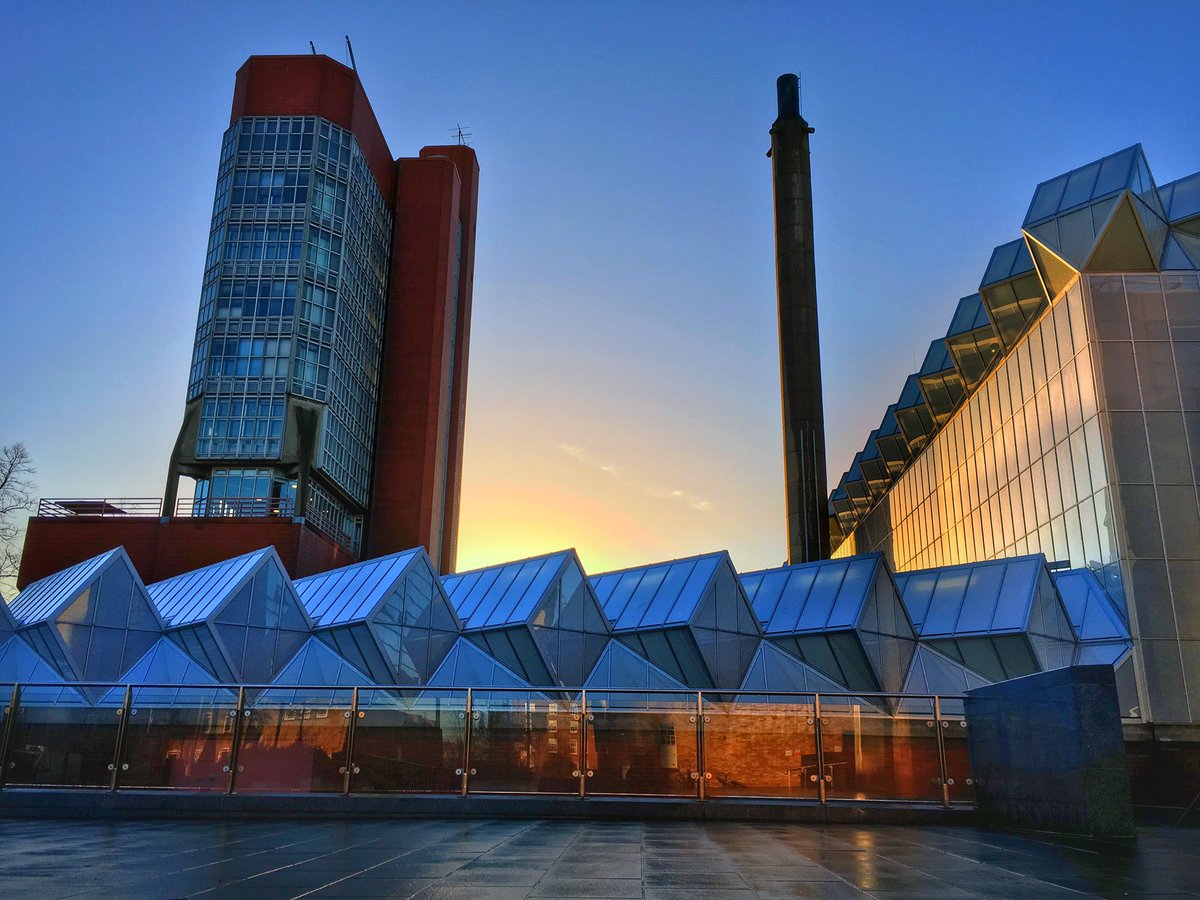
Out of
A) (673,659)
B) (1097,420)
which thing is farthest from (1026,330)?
(673,659)

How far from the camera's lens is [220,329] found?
234 feet

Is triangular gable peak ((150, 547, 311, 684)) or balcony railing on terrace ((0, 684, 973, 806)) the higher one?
triangular gable peak ((150, 547, 311, 684))

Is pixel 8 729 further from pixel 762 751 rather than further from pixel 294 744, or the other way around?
pixel 762 751

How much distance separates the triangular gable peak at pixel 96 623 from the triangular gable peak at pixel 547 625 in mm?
12208

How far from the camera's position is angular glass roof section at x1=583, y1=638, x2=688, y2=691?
106 feet

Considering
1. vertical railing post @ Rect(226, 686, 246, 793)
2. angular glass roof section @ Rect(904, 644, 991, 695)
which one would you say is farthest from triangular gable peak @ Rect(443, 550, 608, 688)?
vertical railing post @ Rect(226, 686, 246, 793)

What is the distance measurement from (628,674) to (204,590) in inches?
735

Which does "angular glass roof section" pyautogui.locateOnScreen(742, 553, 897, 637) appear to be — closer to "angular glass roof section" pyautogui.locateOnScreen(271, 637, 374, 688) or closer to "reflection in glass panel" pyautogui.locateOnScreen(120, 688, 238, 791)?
"angular glass roof section" pyautogui.locateOnScreen(271, 637, 374, 688)

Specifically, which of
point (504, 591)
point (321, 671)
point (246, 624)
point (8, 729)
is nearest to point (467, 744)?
point (8, 729)

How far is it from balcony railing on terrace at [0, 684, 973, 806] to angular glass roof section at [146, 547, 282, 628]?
18003 mm

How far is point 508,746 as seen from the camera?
17953 mm

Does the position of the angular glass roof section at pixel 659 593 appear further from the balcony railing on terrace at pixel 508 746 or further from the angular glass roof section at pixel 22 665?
the angular glass roof section at pixel 22 665

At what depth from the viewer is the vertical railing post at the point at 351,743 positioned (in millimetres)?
17719

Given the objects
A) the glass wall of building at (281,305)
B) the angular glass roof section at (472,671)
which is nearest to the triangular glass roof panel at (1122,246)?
the angular glass roof section at (472,671)
